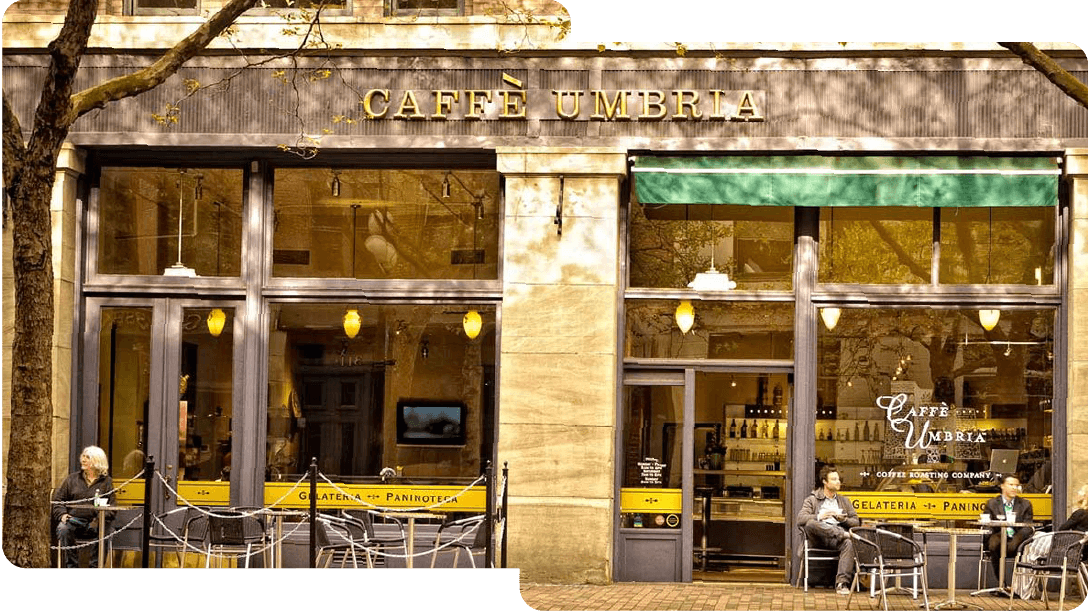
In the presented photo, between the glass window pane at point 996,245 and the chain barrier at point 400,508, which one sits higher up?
the glass window pane at point 996,245

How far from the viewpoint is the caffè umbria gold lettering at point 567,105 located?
51.2 feet

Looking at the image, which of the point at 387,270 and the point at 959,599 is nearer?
the point at 959,599

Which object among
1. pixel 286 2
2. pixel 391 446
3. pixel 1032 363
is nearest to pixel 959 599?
pixel 1032 363

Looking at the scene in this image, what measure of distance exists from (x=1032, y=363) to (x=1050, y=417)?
577 millimetres

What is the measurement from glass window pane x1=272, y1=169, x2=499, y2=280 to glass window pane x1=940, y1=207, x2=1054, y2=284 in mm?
4736

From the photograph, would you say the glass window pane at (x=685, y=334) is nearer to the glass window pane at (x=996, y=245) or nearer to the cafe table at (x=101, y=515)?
the glass window pane at (x=996, y=245)

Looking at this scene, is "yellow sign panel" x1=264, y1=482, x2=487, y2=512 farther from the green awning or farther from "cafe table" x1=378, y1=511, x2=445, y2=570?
the green awning

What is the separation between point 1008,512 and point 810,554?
1.99 meters

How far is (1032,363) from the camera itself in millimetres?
15656

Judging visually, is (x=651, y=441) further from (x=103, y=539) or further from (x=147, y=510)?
(x=103, y=539)

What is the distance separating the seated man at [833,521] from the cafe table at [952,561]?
77 cm

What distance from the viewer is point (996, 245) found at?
15867mm

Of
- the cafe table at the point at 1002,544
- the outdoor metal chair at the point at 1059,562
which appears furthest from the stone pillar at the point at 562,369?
the outdoor metal chair at the point at 1059,562

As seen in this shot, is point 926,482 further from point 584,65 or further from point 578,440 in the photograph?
point 584,65
